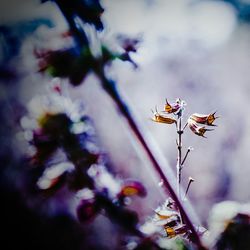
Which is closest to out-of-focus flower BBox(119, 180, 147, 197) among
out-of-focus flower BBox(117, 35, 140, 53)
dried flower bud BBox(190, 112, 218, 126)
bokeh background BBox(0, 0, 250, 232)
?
bokeh background BBox(0, 0, 250, 232)

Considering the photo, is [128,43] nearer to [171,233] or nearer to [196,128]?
[196,128]

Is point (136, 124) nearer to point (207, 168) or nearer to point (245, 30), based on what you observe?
point (207, 168)

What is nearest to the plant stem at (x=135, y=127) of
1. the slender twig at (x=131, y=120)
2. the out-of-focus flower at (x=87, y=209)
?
the slender twig at (x=131, y=120)

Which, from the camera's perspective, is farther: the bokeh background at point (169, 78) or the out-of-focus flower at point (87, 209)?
the bokeh background at point (169, 78)

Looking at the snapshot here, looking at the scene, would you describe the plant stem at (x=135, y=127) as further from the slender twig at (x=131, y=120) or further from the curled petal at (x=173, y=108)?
the curled petal at (x=173, y=108)

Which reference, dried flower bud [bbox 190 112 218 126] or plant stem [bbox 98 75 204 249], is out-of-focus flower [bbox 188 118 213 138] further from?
plant stem [bbox 98 75 204 249]

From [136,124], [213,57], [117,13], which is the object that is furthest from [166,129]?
[117,13]

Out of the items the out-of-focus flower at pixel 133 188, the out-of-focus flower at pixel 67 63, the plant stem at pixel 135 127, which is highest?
the out-of-focus flower at pixel 67 63

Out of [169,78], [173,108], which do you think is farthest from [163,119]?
[169,78]
